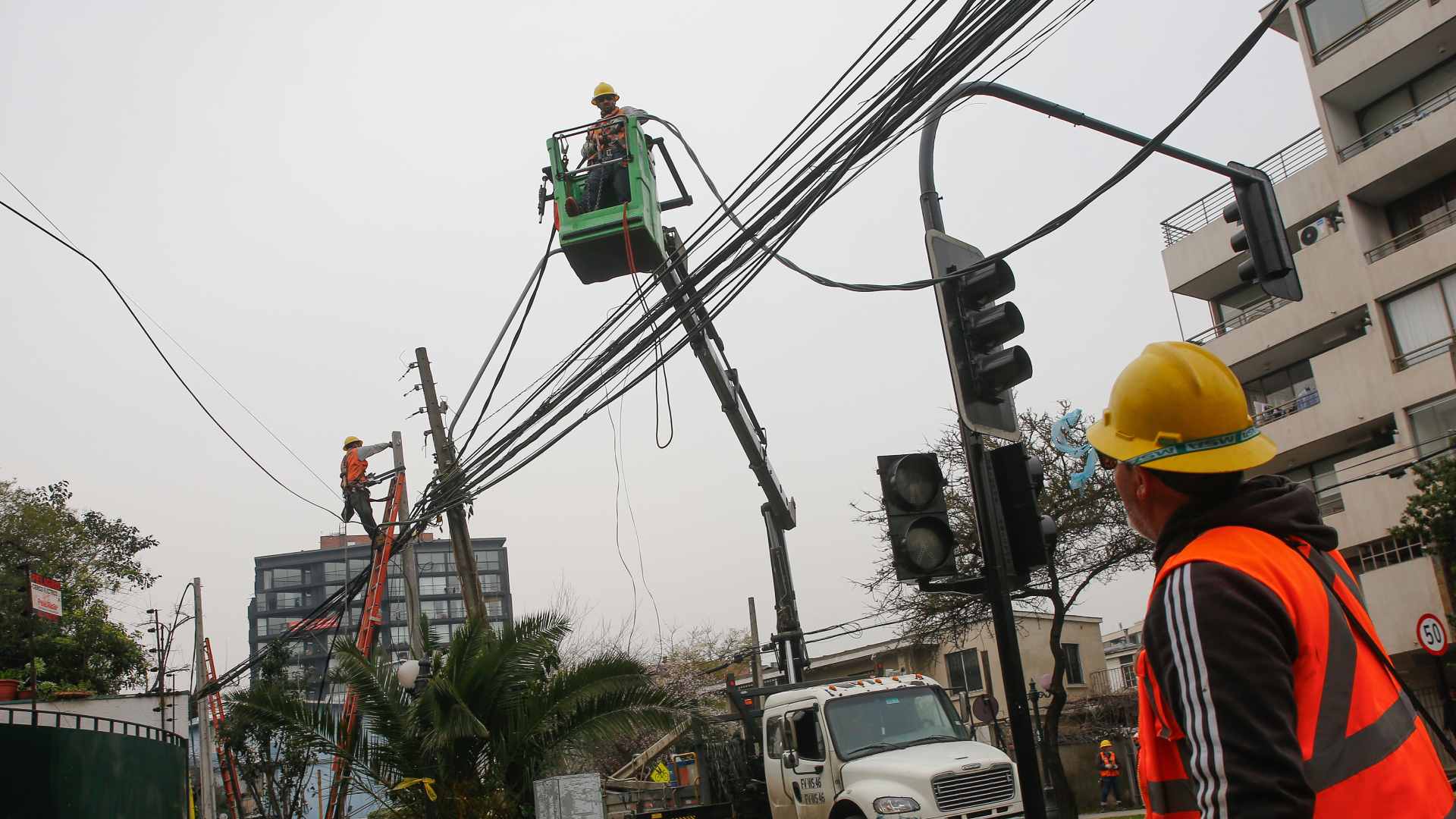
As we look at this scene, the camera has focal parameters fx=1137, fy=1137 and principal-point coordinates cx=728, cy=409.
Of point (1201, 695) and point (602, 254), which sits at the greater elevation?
point (602, 254)

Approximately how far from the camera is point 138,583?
38.1 meters

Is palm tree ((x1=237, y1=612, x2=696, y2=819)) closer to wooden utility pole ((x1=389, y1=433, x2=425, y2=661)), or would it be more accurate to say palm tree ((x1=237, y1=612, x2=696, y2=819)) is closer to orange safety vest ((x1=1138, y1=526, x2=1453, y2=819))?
wooden utility pole ((x1=389, y1=433, x2=425, y2=661))

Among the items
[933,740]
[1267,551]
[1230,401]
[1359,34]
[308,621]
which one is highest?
[1359,34]

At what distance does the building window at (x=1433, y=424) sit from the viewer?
24.6m

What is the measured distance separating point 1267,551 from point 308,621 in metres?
23.8

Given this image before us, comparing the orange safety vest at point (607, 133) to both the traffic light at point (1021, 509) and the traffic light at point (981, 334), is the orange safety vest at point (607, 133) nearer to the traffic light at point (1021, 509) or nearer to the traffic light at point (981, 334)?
the traffic light at point (981, 334)

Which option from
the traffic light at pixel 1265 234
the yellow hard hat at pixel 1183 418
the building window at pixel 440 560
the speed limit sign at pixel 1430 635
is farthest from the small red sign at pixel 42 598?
the building window at pixel 440 560

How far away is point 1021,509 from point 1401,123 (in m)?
25.4

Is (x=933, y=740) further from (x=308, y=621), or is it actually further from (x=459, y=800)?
(x=308, y=621)

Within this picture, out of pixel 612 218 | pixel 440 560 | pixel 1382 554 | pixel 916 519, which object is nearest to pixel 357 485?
pixel 612 218

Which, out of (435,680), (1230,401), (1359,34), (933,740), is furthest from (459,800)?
(1359,34)

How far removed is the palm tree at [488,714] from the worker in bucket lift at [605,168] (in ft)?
20.2

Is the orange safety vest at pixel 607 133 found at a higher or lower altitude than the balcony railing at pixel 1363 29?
lower

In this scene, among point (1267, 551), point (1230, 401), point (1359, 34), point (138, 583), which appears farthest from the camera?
point (138, 583)
